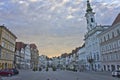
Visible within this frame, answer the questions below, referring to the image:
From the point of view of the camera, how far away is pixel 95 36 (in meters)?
92.9

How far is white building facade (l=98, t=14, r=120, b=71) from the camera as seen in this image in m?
65.6

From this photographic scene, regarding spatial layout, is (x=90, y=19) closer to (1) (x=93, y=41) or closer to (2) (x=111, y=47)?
(1) (x=93, y=41)

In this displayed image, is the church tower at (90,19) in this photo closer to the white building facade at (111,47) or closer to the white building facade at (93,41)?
the white building facade at (93,41)

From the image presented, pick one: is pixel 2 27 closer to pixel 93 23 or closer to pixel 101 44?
pixel 101 44

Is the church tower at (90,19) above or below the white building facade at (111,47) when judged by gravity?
above

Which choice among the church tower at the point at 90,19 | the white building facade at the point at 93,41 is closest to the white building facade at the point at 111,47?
the white building facade at the point at 93,41

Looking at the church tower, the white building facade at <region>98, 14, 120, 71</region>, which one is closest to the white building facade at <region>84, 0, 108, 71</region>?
the church tower

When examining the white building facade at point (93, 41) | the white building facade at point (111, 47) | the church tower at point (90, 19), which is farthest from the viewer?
the church tower at point (90, 19)

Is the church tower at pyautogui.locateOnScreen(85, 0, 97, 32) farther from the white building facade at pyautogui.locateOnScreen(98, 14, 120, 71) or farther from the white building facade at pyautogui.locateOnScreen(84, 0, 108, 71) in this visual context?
the white building facade at pyautogui.locateOnScreen(98, 14, 120, 71)

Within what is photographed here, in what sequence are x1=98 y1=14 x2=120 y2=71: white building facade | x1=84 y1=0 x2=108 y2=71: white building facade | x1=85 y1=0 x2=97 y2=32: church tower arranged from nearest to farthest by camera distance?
x1=98 y1=14 x2=120 y2=71: white building facade
x1=84 y1=0 x2=108 y2=71: white building facade
x1=85 y1=0 x2=97 y2=32: church tower

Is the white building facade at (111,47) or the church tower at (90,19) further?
the church tower at (90,19)

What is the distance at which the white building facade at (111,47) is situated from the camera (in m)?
65.6

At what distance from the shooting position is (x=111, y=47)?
71.1 m

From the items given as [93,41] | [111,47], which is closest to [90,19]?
[93,41]
